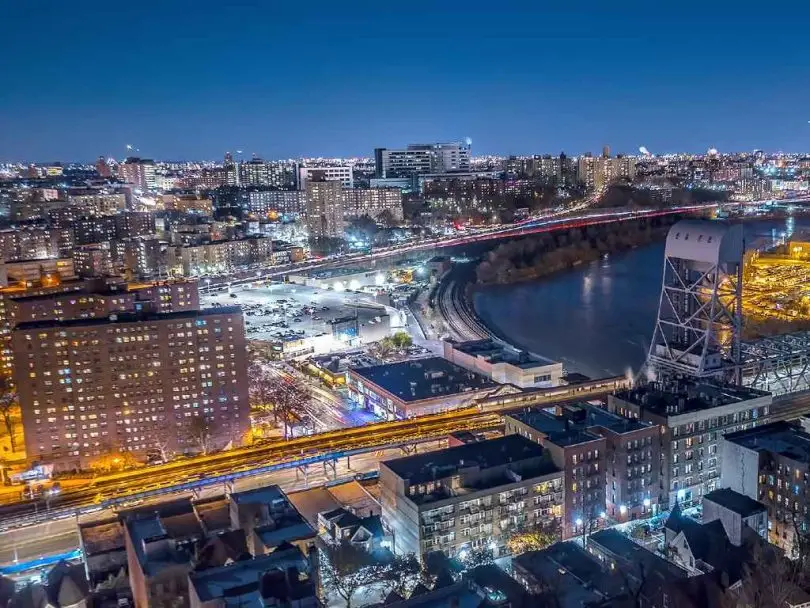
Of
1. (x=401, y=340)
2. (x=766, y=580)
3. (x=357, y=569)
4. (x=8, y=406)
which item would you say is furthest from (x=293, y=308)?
(x=766, y=580)

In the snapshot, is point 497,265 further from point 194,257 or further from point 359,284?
point 194,257

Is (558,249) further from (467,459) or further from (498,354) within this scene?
(467,459)

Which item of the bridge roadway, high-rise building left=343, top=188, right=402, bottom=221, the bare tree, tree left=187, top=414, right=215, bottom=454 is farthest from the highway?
high-rise building left=343, top=188, right=402, bottom=221

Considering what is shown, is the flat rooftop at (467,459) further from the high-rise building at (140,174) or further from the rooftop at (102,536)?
the high-rise building at (140,174)

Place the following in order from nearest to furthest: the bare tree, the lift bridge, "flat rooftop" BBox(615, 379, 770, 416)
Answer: the bare tree, "flat rooftop" BBox(615, 379, 770, 416), the lift bridge

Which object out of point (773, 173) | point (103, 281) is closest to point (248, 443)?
point (103, 281)

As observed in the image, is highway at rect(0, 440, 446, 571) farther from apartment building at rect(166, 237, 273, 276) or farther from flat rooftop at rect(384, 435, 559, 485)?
apartment building at rect(166, 237, 273, 276)
